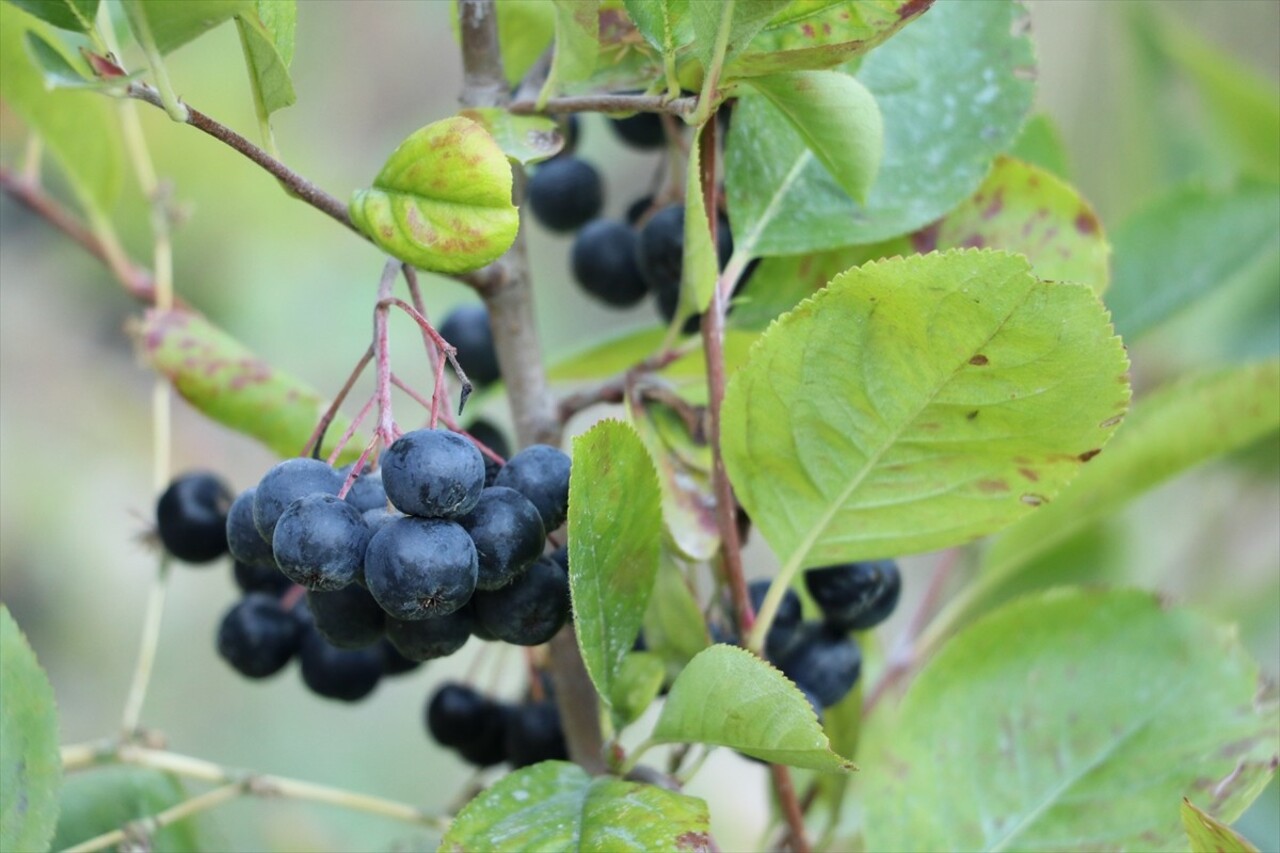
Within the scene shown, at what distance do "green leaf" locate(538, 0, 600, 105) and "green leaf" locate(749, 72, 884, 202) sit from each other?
3.1 inches

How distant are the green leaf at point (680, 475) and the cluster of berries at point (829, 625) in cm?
10

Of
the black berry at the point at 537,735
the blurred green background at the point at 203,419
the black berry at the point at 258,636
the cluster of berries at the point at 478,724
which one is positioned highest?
the black berry at the point at 258,636

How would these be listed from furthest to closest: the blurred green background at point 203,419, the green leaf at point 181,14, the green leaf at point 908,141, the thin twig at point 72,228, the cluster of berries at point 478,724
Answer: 1. the blurred green background at point 203,419
2. the thin twig at point 72,228
3. the cluster of berries at point 478,724
4. the green leaf at point 908,141
5. the green leaf at point 181,14

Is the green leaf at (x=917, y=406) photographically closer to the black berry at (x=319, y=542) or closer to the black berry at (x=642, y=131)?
the black berry at (x=319, y=542)

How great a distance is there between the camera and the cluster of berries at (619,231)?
0.76m

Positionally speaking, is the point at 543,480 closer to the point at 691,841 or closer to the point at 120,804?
the point at 691,841

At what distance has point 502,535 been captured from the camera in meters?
0.53

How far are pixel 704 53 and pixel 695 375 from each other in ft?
0.97

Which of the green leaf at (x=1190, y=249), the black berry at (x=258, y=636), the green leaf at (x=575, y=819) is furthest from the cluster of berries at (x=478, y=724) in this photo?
the green leaf at (x=1190, y=249)

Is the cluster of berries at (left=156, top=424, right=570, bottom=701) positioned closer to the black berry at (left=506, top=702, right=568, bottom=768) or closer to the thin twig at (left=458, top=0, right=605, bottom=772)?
the thin twig at (left=458, top=0, right=605, bottom=772)

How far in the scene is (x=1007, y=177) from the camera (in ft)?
2.44

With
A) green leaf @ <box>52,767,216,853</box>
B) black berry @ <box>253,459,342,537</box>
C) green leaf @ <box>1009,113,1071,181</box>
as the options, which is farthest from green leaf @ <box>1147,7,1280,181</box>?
green leaf @ <box>52,767,216,853</box>

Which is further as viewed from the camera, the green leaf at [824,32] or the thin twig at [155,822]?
the thin twig at [155,822]

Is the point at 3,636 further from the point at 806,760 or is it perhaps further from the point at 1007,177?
the point at 1007,177
